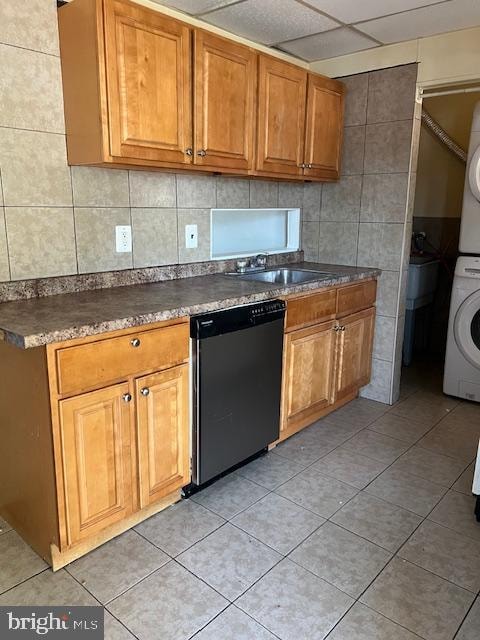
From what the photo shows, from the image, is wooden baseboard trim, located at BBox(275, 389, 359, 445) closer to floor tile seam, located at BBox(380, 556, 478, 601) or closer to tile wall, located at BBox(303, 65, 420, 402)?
tile wall, located at BBox(303, 65, 420, 402)

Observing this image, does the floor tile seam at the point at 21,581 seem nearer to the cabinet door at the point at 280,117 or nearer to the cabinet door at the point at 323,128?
the cabinet door at the point at 280,117

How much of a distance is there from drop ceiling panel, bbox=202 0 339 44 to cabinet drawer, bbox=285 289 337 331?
1.39m

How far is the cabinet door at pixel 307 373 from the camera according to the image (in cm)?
253

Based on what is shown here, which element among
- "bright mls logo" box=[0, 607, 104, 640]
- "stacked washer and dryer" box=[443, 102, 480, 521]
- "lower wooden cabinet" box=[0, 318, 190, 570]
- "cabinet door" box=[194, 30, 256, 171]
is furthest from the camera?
"stacked washer and dryer" box=[443, 102, 480, 521]

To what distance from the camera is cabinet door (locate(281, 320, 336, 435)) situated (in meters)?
2.53

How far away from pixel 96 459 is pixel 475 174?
274 cm

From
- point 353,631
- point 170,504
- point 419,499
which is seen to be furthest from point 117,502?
point 419,499

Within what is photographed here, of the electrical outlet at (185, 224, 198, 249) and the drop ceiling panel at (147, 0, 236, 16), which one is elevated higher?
the drop ceiling panel at (147, 0, 236, 16)

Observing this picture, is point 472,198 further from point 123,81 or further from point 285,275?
point 123,81

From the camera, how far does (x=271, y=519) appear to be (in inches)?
80.0

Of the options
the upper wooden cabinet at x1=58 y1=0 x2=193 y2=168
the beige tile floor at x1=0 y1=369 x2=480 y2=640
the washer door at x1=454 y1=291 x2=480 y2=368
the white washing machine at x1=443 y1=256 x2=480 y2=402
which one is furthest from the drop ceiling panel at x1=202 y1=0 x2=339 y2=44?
the beige tile floor at x1=0 y1=369 x2=480 y2=640

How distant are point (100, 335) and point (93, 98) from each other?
37.2 inches

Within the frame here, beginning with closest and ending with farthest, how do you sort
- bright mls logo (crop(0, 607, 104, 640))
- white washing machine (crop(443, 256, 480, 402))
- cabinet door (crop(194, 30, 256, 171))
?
1. bright mls logo (crop(0, 607, 104, 640))
2. cabinet door (crop(194, 30, 256, 171))
3. white washing machine (crop(443, 256, 480, 402))

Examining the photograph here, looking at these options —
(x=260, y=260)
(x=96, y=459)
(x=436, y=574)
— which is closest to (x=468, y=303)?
(x=260, y=260)
